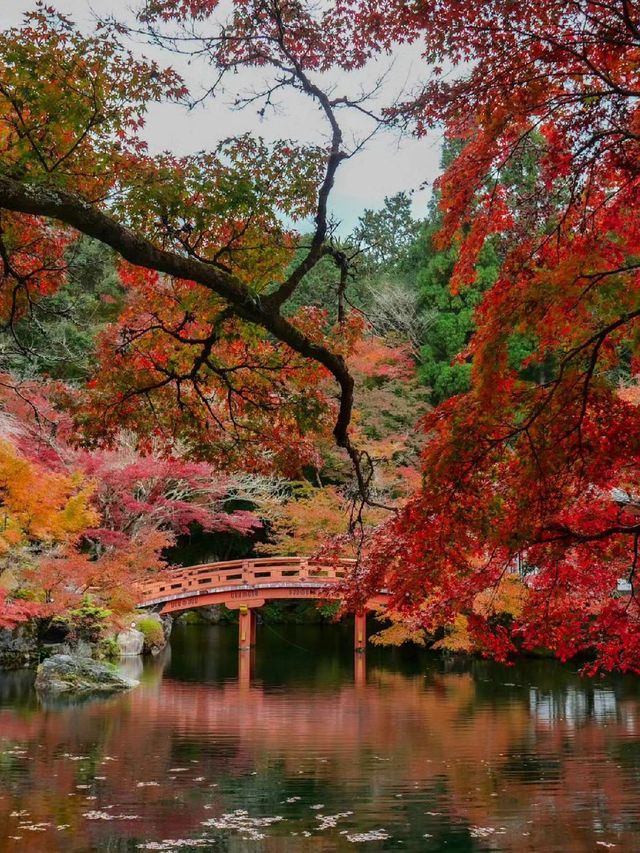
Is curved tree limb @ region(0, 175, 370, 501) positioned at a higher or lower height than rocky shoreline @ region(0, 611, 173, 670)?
higher

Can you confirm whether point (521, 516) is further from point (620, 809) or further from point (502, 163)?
point (620, 809)

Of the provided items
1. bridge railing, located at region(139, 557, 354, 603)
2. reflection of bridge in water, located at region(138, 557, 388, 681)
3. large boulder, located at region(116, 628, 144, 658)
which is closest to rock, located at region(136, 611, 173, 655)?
reflection of bridge in water, located at region(138, 557, 388, 681)

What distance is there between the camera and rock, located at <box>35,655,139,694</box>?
47.2 feet

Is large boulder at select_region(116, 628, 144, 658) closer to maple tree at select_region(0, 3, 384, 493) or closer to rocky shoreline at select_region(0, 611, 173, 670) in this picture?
rocky shoreline at select_region(0, 611, 173, 670)

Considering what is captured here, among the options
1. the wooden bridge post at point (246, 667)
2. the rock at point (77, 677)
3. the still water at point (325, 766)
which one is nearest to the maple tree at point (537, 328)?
the still water at point (325, 766)

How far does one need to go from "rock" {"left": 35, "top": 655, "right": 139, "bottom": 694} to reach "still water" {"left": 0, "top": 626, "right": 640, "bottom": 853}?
0.41m

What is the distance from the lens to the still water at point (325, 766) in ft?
21.8

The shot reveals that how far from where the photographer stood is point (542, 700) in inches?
548

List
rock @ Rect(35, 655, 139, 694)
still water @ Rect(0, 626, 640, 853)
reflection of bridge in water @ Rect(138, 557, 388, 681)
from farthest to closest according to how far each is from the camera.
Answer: reflection of bridge in water @ Rect(138, 557, 388, 681) < rock @ Rect(35, 655, 139, 694) < still water @ Rect(0, 626, 640, 853)

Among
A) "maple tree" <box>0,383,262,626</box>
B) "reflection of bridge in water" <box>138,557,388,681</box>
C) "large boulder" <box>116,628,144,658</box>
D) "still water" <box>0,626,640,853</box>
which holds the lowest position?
"still water" <box>0,626,640,853</box>

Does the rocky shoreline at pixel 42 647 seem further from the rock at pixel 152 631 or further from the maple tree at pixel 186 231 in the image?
the maple tree at pixel 186 231

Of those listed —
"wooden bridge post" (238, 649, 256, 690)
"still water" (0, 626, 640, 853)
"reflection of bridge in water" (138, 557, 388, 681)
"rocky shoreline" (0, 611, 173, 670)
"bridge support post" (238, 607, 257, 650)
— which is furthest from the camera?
"bridge support post" (238, 607, 257, 650)

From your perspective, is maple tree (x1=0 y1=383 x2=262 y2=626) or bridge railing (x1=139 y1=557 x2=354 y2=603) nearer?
maple tree (x1=0 y1=383 x2=262 y2=626)

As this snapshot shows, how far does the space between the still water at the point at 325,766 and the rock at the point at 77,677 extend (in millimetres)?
405
